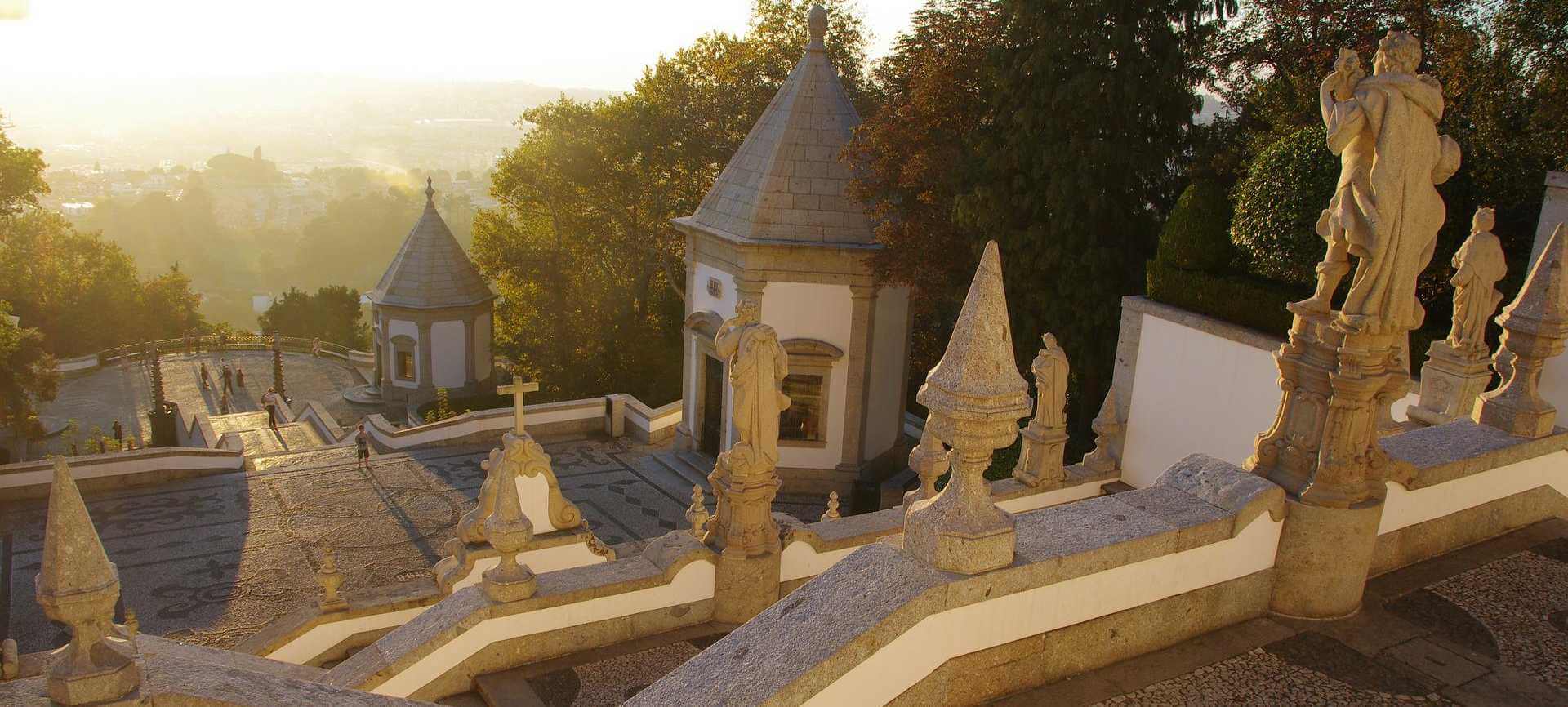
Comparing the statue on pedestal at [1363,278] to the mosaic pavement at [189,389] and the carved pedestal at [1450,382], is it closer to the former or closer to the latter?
the carved pedestal at [1450,382]

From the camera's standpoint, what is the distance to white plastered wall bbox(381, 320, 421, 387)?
27.3 m

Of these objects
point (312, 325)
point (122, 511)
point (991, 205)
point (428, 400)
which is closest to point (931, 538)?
point (991, 205)

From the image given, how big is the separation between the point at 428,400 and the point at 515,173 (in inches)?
258

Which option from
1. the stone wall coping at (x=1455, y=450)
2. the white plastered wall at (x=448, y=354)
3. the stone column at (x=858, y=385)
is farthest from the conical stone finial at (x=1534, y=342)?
the white plastered wall at (x=448, y=354)

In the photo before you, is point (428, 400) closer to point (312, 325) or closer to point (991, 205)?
point (991, 205)

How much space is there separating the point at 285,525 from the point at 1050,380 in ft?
38.1

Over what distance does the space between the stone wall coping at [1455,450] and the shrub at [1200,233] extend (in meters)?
5.96

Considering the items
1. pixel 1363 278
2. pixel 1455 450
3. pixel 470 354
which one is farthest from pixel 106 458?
pixel 1455 450

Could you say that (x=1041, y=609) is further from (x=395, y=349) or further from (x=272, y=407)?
(x=395, y=349)

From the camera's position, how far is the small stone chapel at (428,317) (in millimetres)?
27328

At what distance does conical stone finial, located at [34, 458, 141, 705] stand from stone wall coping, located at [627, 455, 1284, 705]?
6.07 ft

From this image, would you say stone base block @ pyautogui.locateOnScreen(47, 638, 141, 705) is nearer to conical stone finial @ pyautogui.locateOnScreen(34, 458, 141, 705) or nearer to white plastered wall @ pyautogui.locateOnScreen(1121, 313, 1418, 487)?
conical stone finial @ pyautogui.locateOnScreen(34, 458, 141, 705)

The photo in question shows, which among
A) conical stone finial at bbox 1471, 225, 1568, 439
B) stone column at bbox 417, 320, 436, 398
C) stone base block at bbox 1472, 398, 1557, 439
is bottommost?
stone column at bbox 417, 320, 436, 398

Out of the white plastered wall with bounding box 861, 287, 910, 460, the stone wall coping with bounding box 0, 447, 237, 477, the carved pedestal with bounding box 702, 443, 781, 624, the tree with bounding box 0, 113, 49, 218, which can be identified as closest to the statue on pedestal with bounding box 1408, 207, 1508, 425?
the carved pedestal with bounding box 702, 443, 781, 624
